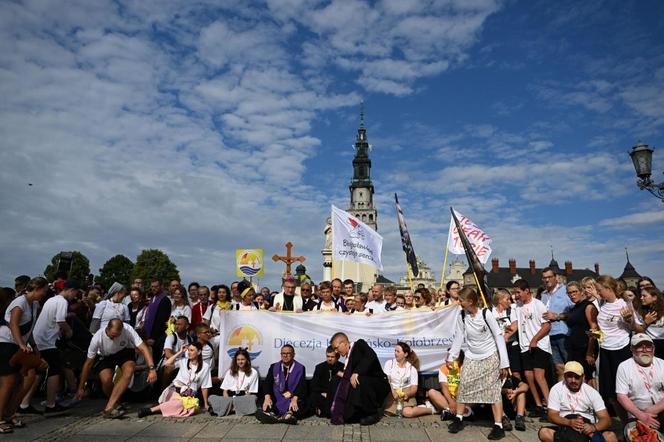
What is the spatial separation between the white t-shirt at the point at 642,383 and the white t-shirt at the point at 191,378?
6.04 metres

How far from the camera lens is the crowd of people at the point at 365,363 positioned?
5109 millimetres

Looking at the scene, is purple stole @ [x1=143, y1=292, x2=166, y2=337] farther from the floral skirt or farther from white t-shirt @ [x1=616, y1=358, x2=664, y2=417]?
white t-shirt @ [x1=616, y1=358, x2=664, y2=417]

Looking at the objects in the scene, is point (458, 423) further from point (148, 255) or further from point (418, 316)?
point (148, 255)

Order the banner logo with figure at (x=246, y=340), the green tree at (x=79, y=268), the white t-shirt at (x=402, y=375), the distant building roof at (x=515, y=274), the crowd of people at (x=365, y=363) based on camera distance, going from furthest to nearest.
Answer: the distant building roof at (x=515, y=274) < the green tree at (x=79, y=268) < the banner logo with figure at (x=246, y=340) < the white t-shirt at (x=402, y=375) < the crowd of people at (x=365, y=363)

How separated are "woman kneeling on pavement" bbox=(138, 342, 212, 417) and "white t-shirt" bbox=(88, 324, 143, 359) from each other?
2.65ft

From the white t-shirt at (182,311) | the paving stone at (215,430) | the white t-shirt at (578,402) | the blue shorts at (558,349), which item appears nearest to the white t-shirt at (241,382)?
the paving stone at (215,430)

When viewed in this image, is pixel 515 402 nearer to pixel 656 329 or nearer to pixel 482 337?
pixel 482 337

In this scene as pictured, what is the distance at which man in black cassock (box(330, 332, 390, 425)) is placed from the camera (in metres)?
6.51

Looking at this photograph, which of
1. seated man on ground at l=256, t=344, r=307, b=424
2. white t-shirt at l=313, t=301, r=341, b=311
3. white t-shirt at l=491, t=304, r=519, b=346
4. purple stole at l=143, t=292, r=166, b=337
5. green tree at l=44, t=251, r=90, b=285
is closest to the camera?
seated man on ground at l=256, t=344, r=307, b=424

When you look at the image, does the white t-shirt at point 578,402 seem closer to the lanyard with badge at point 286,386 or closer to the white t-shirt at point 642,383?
the white t-shirt at point 642,383

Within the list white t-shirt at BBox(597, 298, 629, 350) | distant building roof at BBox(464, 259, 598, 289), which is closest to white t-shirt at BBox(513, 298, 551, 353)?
white t-shirt at BBox(597, 298, 629, 350)

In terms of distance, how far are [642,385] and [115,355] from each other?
7.51 meters

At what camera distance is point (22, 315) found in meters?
6.19

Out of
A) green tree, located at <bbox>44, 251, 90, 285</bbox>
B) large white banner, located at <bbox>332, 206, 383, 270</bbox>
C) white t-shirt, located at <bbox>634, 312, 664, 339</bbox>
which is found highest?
green tree, located at <bbox>44, 251, 90, 285</bbox>
